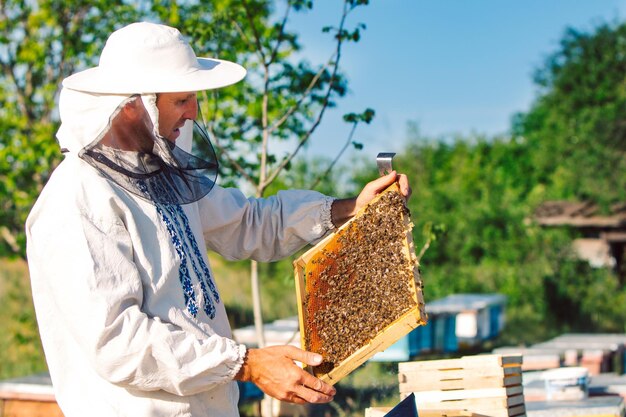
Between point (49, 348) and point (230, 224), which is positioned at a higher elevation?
point (230, 224)

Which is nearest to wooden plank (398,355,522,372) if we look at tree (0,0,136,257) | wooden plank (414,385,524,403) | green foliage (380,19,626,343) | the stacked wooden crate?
the stacked wooden crate

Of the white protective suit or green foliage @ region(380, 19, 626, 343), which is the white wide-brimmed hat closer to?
the white protective suit

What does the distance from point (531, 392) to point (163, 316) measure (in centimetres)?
339

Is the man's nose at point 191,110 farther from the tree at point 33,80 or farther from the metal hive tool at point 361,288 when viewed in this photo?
the tree at point 33,80

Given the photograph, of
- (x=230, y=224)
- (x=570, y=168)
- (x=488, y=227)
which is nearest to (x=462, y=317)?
(x=488, y=227)

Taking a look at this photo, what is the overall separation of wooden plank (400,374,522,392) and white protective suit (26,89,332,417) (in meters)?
Answer: 1.43

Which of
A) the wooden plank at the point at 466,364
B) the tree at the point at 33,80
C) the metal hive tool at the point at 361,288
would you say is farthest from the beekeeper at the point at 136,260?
the tree at the point at 33,80

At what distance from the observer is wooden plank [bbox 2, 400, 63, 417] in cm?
569

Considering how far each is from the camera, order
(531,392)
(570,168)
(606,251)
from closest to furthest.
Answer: (531,392) < (606,251) < (570,168)

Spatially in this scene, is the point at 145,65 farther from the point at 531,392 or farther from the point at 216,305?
the point at 531,392

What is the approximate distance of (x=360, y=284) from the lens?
292 cm

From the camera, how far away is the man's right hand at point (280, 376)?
2.48m

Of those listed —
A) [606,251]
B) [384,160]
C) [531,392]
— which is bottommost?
[606,251]

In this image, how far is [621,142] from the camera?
15.9 metres
